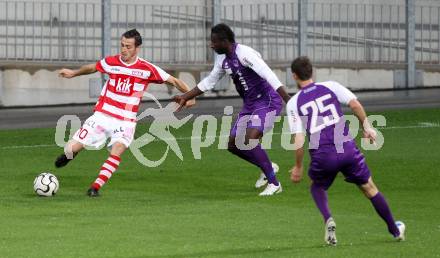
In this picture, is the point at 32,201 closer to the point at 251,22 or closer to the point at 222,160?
the point at 222,160

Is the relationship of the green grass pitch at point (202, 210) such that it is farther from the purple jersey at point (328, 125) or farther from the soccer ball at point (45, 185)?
the purple jersey at point (328, 125)

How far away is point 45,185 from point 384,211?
17.3 ft

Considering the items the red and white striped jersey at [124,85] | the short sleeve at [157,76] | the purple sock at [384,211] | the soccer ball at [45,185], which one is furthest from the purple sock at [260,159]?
the purple sock at [384,211]

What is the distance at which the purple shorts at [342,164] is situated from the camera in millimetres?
12828

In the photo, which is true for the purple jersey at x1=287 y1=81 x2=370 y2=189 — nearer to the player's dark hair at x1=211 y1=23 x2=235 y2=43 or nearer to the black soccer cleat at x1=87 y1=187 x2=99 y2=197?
the player's dark hair at x1=211 y1=23 x2=235 y2=43

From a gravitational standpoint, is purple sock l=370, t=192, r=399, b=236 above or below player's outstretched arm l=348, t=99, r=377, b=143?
below

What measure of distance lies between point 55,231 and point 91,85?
15283mm

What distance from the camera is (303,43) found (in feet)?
99.7

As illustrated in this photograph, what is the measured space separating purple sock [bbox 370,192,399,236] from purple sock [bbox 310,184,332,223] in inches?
17.6

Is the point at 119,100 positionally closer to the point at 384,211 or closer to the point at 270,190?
the point at 270,190

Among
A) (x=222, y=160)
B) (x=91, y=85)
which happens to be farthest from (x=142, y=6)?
(x=222, y=160)

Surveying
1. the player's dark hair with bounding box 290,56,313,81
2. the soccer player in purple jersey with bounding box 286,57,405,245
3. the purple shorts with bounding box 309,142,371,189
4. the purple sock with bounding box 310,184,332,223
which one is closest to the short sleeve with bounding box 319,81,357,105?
the soccer player in purple jersey with bounding box 286,57,405,245

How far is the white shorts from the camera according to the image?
1717 centimetres

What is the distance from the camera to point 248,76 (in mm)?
16906
